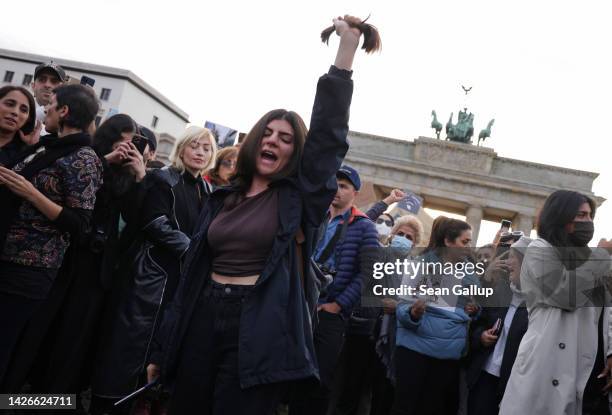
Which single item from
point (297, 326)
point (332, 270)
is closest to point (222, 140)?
point (332, 270)

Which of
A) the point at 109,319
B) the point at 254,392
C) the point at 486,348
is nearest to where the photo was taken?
the point at 254,392

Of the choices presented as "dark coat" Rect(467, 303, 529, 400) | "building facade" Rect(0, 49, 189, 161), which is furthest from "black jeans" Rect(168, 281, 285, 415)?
Result: "building facade" Rect(0, 49, 189, 161)

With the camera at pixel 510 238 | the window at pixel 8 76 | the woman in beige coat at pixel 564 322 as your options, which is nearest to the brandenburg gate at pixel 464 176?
the camera at pixel 510 238

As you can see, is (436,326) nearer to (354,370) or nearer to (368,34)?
(354,370)

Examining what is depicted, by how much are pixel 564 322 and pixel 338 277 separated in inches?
69.7

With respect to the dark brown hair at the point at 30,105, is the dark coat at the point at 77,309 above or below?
below

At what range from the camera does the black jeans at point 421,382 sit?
14.2ft

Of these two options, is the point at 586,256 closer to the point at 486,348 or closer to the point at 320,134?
the point at 486,348

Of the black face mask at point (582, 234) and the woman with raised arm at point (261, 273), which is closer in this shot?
the woman with raised arm at point (261, 273)

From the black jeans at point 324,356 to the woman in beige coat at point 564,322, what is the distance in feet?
4.43

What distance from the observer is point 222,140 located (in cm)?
780

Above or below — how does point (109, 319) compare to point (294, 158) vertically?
below

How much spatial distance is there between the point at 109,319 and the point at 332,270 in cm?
184

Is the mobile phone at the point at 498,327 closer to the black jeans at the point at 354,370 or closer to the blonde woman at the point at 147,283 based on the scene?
the black jeans at the point at 354,370
